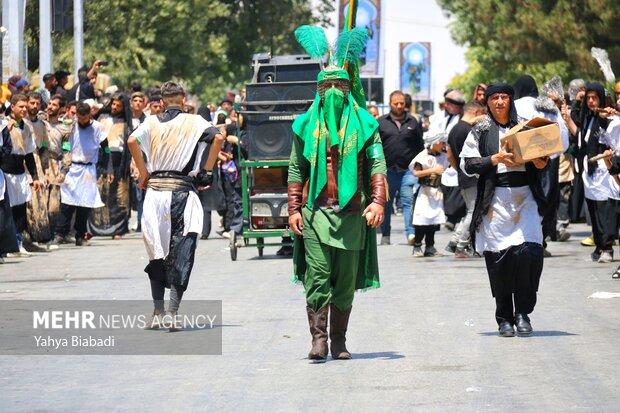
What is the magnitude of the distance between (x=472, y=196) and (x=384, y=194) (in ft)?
29.4

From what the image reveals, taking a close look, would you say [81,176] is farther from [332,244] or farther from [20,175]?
[332,244]

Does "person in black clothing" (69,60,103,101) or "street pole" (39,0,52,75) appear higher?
"street pole" (39,0,52,75)

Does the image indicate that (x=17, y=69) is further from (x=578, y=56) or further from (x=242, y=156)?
(x=578, y=56)

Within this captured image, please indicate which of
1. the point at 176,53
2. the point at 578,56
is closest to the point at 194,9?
the point at 176,53

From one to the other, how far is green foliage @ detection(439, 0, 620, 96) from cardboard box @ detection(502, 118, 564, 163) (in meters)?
23.2

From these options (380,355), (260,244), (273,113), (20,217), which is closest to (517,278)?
(380,355)

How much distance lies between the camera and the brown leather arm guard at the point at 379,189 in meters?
11.3

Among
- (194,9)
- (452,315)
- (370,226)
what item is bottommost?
(452,315)

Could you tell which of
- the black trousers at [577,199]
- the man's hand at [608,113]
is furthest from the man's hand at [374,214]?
the black trousers at [577,199]

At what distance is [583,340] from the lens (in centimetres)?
1241

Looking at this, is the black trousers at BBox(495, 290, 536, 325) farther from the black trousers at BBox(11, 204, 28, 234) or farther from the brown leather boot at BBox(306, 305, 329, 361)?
the black trousers at BBox(11, 204, 28, 234)

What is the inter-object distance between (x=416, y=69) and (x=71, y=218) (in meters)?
35.6

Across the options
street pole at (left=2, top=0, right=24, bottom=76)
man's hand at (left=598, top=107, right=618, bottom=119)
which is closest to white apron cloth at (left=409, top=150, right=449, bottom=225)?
man's hand at (left=598, top=107, right=618, bottom=119)

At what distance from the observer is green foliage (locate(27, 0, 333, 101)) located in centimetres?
4716
